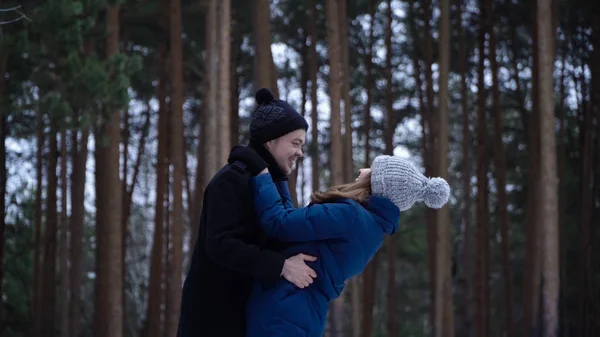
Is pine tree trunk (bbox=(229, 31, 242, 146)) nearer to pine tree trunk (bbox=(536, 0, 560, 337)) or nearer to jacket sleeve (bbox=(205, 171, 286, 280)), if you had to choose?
pine tree trunk (bbox=(536, 0, 560, 337))

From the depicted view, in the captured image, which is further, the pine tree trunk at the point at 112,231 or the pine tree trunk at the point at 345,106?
the pine tree trunk at the point at 345,106

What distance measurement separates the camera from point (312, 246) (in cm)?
326

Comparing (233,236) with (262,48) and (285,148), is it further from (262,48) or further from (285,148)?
(262,48)

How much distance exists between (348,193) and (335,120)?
47.6 ft

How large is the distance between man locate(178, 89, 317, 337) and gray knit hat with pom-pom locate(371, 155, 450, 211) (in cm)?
37

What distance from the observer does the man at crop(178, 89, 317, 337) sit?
3164 mm

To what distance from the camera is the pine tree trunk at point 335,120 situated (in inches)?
692

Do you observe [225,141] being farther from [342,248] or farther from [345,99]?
[342,248]

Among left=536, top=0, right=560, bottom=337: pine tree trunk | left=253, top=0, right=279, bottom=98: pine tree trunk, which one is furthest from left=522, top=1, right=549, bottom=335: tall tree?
left=253, top=0, right=279, bottom=98: pine tree trunk

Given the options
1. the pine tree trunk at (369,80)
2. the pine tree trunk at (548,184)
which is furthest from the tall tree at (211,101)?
the pine tree trunk at (369,80)

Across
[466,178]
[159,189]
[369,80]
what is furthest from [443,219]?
[159,189]

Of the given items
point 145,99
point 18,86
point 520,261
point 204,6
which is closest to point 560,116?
point 520,261

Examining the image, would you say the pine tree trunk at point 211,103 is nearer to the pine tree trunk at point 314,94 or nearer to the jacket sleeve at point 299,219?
the pine tree trunk at point 314,94

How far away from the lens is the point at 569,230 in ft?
77.1
